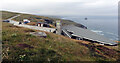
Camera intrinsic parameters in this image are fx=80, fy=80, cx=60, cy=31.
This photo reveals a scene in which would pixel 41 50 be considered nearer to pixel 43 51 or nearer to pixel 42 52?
pixel 43 51

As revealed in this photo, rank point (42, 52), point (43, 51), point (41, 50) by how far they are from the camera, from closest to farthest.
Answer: point (42, 52) → point (43, 51) → point (41, 50)

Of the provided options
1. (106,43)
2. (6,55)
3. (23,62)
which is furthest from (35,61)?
(106,43)

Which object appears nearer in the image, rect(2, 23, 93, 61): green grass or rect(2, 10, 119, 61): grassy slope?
rect(2, 10, 119, 61): grassy slope

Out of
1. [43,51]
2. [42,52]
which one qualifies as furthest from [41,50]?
[42,52]

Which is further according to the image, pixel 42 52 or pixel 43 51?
pixel 43 51

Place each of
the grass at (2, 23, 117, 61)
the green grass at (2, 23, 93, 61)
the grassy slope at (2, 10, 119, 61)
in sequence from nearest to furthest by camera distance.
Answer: the grass at (2, 23, 117, 61) → the grassy slope at (2, 10, 119, 61) → the green grass at (2, 23, 93, 61)

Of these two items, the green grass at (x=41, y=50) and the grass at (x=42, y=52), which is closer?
the grass at (x=42, y=52)

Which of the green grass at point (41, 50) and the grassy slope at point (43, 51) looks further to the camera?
the green grass at point (41, 50)

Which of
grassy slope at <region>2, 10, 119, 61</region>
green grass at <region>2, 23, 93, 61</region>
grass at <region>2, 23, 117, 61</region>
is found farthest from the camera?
green grass at <region>2, 23, 93, 61</region>

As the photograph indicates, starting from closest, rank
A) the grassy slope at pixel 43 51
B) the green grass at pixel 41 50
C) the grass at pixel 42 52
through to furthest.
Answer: the grass at pixel 42 52
the grassy slope at pixel 43 51
the green grass at pixel 41 50

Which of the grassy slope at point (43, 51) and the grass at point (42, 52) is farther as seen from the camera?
the grassy slope at point (43, 51)

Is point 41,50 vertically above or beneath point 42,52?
above

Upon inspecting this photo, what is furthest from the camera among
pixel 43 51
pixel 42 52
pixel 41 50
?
pixel 41 50

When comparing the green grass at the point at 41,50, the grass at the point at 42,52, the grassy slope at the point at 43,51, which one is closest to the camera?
the grass at the point at 42,52
